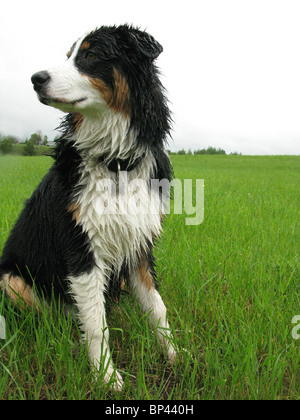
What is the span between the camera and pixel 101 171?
6.98 feet

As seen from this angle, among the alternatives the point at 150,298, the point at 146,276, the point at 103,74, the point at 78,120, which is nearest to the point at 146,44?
the point at 103,74

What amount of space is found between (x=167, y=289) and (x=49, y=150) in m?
1.40

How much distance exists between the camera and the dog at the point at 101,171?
6.68ft

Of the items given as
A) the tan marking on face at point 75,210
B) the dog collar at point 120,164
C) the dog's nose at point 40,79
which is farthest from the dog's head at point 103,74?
the tan marking on face at point 75,210

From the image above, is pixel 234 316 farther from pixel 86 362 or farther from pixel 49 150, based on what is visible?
pixel 49 150

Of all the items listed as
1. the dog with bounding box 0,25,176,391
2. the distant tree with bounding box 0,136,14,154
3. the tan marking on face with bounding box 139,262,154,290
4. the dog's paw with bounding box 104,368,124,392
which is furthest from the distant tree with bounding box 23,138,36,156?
the dog's paw with bounding box 104,368,124,392

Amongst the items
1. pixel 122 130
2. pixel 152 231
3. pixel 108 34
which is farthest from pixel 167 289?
pixel 108 34

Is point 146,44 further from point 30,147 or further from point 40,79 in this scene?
point 30,147

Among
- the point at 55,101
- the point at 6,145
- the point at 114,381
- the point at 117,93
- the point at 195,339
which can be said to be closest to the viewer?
the point at 114,381

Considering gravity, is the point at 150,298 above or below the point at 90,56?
below

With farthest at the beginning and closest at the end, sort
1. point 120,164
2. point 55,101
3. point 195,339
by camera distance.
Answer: point 195,339 < point 120,164 < point 55,101

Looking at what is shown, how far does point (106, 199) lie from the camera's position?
6.82 feet

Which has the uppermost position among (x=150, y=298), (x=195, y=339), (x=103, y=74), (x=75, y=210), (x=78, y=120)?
(x=103, y=74)

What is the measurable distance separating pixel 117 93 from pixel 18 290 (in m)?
1.46
